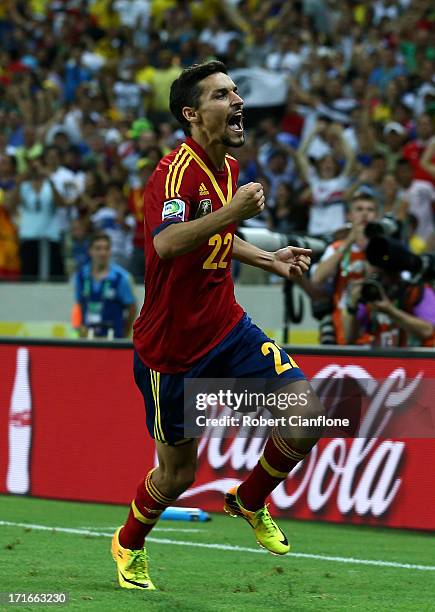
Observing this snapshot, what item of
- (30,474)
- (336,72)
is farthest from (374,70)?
(30,474)

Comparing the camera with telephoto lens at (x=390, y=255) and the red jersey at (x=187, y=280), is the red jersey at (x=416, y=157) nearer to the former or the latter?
the camera with telephoto lens at (x=390, y=255)

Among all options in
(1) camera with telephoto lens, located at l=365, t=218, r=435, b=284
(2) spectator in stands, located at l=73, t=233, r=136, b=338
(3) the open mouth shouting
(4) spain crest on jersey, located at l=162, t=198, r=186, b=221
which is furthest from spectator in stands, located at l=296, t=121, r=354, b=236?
(4) spain crest on jersey, located at l=162, t=198, r=186, b=221

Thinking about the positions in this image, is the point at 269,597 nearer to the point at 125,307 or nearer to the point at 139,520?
the point at 139,520

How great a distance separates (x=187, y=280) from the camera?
6309 mm

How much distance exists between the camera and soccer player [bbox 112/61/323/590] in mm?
6273

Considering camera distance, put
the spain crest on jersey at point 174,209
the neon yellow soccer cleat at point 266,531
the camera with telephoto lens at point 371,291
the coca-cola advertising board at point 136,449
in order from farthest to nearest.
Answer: the camera with telephoto lens at point 371,291 → the coca-cola advertising board at point 136,449 → the neon yellow soccer cleat at point 266,531 → the spain crest on jersey at point 174,209

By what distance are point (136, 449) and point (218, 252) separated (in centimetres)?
444

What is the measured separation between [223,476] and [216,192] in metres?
4.11

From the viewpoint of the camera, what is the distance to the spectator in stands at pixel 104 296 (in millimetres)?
13570

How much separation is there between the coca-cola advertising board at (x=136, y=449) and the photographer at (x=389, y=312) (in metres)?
0.96

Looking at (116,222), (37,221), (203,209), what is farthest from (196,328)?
(37,221)

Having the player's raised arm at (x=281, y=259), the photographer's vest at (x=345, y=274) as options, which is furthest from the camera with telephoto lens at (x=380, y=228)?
the player's raised arm at (x=281, y=259)

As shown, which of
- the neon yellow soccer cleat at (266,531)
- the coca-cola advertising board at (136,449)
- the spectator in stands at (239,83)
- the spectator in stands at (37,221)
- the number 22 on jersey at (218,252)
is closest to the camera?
the number 22 on jersey at (218,252)

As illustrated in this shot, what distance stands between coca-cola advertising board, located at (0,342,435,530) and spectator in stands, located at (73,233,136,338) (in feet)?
8.13
